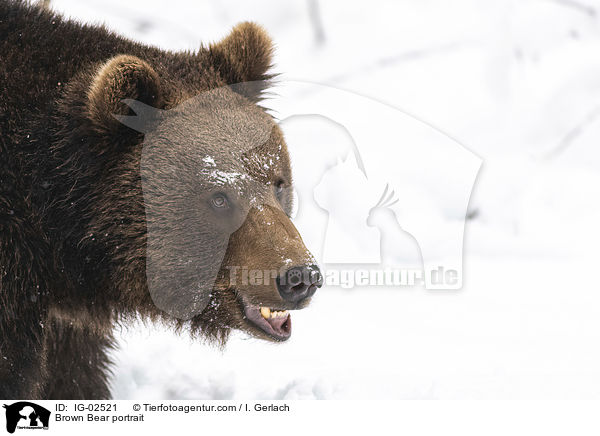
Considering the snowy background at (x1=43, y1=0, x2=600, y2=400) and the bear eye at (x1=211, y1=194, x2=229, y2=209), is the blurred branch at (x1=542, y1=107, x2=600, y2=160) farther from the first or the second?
the bear eye at (x1=211, y1=194, x2=229, y2=209)

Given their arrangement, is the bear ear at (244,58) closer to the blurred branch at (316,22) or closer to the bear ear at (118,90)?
the bear ear at (118,90)

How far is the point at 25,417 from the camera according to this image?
12.2 ft

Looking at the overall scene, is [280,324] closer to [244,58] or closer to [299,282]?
[299,282]

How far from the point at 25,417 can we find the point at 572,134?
583 cm

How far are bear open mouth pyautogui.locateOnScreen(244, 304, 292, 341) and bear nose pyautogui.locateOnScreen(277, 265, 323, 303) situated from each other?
0.24 m

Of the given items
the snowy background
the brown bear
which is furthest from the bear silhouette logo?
the snowy background

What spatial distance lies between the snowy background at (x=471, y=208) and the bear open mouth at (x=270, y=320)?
328mm

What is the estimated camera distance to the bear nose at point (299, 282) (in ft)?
10.9

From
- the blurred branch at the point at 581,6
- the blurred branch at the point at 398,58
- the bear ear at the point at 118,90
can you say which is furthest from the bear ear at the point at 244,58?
the blurred branch at the point at 581,6

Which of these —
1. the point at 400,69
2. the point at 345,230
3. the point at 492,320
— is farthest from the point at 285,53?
the point at 492,320

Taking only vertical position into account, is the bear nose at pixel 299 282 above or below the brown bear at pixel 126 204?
below

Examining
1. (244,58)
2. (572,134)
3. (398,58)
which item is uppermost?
(398,58)

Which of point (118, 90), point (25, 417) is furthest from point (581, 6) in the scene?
point (25, 417)

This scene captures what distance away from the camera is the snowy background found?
478 cm
